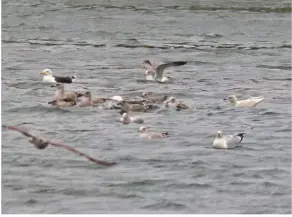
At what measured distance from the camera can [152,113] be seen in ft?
59.9

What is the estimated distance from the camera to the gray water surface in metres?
12.7

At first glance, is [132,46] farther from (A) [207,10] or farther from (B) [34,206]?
(B) [34,206]

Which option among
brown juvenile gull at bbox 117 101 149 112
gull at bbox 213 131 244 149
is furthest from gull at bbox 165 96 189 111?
gull at bbox 213 131 244 149

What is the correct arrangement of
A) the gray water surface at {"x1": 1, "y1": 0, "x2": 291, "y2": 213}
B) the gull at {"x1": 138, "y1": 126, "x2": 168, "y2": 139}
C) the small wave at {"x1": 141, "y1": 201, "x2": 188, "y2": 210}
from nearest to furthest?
the small wave at {"x1": 141, "y1": 201, "x2": 188, "y2": 210}
the gray water surface at {"x1": 1, "y1": 0, "x2": 291, "y2": 213}
the gull at {"x1": 138, "y1": 126, "x2": 168, "y2": 139}

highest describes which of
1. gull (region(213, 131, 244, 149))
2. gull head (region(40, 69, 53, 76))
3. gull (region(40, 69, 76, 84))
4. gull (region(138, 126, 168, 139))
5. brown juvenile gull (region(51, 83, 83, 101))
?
gull head (region(40, 69, 53, 76))

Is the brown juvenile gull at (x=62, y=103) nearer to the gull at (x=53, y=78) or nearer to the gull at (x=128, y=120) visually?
the gull at (x=128, y=120)

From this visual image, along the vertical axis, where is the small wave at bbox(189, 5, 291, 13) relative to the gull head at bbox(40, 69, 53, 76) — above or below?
above

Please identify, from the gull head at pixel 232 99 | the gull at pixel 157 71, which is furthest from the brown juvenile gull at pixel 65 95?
the gull at pixel 157 71

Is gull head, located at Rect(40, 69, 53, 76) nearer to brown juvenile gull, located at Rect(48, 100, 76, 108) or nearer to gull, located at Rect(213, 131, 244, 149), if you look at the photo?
brown juvenile gull, located at Rect(48, 100, 76, 108)

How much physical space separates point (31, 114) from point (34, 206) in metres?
5.78

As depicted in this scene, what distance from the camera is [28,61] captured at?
24406 millimetres

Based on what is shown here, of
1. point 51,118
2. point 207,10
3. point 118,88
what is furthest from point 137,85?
point 207,10

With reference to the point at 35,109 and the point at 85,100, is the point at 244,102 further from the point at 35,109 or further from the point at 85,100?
the point at 35,109

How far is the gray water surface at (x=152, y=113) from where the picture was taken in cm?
1271
